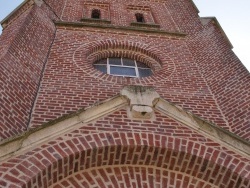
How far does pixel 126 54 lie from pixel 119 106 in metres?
3.73

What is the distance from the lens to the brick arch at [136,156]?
5922mm

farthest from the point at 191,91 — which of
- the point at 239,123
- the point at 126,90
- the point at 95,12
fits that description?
the point at 95,12

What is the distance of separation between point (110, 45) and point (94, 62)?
80 cm

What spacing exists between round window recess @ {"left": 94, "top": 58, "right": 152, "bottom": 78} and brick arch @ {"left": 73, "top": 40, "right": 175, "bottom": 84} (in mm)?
128

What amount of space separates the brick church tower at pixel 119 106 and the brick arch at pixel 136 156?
0.05 feet

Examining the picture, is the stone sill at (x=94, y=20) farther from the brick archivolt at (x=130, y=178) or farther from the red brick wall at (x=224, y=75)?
the brick archivolt at (x=130, y=178)

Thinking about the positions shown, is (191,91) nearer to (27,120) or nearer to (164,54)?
(164,54)

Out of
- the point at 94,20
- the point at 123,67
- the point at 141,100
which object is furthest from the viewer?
the point at 94,20

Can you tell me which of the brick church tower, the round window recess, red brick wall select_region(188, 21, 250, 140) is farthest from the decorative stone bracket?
the round window recess

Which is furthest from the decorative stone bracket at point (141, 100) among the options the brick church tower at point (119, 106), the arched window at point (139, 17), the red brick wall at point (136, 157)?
the arched window at point (139, 17)

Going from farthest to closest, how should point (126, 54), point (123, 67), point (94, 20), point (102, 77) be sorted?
1. point (94, 20)
2. point (126, 54)
3. point (123, 67)
4. point (102, 77)

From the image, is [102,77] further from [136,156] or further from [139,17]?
[139,17]

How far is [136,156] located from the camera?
6.43 metres

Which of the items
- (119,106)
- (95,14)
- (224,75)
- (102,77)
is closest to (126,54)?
(102,77)
